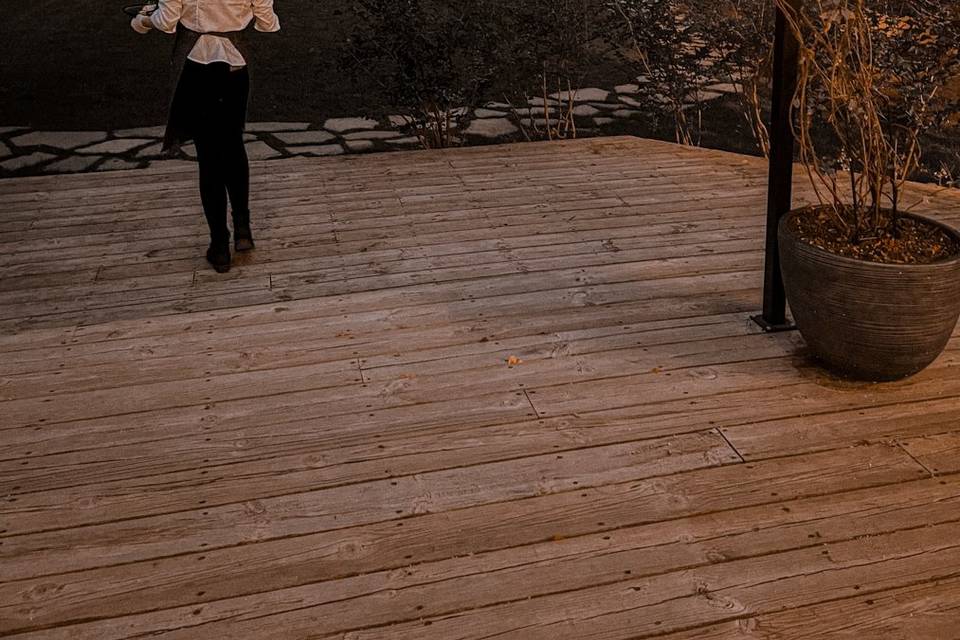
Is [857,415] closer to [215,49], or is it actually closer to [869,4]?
[215,49]

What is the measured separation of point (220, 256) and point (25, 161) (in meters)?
3.07

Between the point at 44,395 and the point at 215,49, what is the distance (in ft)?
5.13

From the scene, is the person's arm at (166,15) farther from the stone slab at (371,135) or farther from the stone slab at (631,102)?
the stone slab at (631,102)

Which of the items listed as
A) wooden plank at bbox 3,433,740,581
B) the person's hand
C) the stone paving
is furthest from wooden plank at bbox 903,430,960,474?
the stone paving

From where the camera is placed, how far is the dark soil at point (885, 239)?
3.08 m

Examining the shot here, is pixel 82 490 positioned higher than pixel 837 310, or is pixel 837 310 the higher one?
pixel 837 310

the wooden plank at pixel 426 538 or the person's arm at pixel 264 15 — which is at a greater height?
the person's arm at pixel 264 15

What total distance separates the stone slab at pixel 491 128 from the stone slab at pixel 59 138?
2.75 meters

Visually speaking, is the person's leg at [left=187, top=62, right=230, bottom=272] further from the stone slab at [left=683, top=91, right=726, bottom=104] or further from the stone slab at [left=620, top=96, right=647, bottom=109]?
the stone slab at [left=683, top=91, right=726, bottom=104]

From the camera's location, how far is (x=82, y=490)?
2.80 m

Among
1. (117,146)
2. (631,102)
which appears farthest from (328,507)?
(631,102)

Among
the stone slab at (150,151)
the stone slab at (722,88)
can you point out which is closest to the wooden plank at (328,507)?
the stone slab at (150,151)

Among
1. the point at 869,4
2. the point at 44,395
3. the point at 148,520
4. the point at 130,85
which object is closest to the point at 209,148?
the point at 44,395

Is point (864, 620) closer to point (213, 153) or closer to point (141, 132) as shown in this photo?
point (213, 153)
